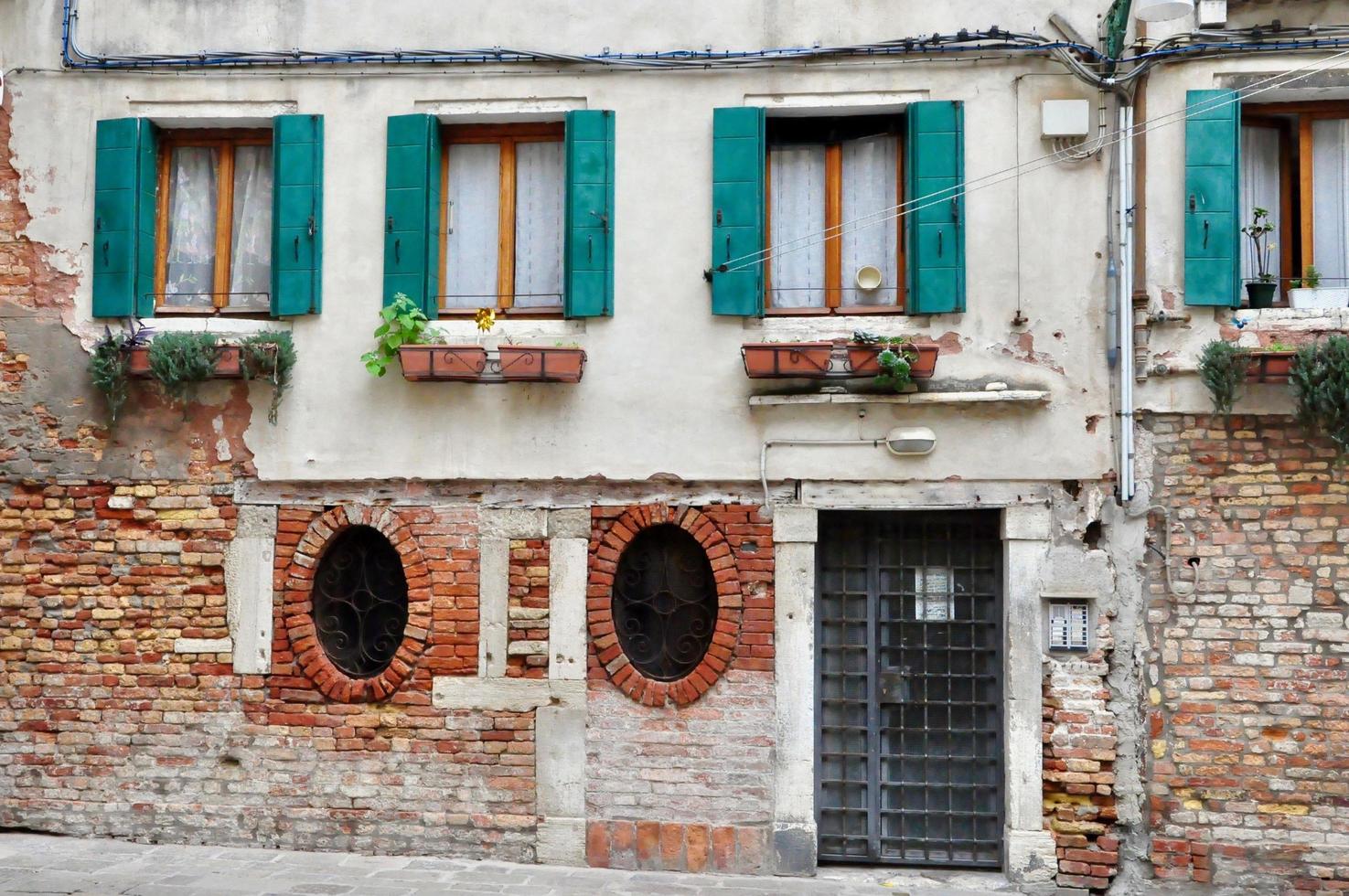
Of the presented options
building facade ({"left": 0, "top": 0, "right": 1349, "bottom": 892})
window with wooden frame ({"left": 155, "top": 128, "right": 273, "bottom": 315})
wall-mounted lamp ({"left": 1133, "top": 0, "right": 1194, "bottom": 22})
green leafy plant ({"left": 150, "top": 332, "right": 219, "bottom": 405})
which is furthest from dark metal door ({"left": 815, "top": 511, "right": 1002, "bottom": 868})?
window with wooden frame ({"left": 155, "top": 128, "right": 273, "bottom": 315})

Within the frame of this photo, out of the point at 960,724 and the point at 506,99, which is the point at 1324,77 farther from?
the point at 506,99

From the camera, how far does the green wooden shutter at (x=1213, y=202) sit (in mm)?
6977

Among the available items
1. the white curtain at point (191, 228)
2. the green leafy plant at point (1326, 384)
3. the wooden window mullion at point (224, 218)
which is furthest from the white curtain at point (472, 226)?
the green leafy plant at point (1326, 384)

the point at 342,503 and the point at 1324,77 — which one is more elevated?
the point at 1324,77

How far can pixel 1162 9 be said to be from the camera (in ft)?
20.8

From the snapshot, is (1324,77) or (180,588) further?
(180,588)

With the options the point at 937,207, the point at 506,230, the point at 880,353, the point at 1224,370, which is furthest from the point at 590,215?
the point at 1224,370


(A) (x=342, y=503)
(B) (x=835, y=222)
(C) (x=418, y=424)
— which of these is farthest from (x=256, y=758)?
(B) (x=835, y=222)

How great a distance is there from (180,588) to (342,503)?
3.85 feet

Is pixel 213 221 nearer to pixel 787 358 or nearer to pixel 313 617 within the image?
pixel 313 617

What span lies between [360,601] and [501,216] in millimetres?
2629

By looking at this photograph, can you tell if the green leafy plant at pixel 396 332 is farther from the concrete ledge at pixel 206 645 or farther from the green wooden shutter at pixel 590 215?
the concrete ledge at pixel 206 645

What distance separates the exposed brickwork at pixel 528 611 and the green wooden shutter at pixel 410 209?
1.63 meters

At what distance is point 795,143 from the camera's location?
7.70 metres
